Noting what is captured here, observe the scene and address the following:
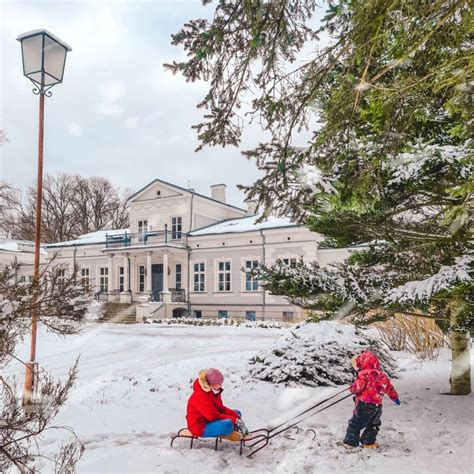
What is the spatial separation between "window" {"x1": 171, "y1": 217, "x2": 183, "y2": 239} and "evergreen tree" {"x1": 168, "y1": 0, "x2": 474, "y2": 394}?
2168 centimetres

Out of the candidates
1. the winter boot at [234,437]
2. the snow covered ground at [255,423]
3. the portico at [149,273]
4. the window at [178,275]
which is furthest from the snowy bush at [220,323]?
the winter boot at [234,437]

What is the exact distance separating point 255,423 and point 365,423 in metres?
1.51

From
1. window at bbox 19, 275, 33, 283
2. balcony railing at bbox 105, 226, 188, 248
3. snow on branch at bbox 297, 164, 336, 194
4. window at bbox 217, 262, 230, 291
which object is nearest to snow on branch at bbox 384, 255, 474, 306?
snow on branch at bbox 297, 164, 336, 194

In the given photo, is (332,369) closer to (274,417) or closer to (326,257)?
(274,417)

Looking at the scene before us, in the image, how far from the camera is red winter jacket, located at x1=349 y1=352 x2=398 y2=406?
471cm

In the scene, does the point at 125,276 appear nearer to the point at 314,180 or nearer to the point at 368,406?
the point at 314,180

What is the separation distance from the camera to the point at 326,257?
76.4 ft

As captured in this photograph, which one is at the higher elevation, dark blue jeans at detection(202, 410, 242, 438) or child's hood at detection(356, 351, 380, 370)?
child's hood at detection(356, 351, 380, 370)

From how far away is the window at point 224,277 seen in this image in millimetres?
25734

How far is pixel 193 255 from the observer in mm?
27078

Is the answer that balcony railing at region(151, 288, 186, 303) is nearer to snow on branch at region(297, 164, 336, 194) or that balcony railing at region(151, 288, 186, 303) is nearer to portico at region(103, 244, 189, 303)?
portico at region(103, 244, 189, 303)

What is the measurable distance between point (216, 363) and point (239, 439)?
4911mm

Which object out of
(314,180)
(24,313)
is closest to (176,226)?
(314,180)

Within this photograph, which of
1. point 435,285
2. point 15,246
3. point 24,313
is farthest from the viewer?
point 15,246
